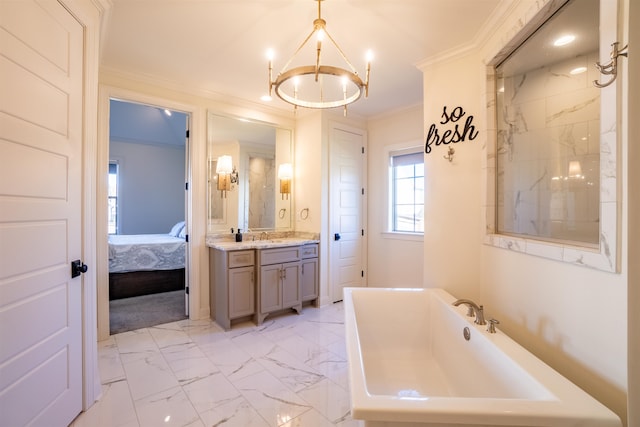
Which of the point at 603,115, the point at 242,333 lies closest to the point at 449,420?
the point at 603,115

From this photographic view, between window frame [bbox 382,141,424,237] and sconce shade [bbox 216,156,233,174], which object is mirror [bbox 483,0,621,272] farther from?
sconce shade [bbox 216,156,233,174]

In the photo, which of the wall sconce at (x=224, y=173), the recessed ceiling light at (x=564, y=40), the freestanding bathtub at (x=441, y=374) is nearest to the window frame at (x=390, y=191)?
the freestanding bathtub at (x=441, y=374)

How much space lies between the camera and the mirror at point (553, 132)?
4.60 feet

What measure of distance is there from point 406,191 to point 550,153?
2.19 metres

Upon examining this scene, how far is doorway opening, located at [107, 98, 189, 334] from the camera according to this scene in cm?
391

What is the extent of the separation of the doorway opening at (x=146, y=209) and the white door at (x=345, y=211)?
6.67ft

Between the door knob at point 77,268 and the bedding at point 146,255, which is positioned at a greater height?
the door knob at point 77,268

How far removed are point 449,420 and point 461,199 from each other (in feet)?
5.48

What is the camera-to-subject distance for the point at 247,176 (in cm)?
374

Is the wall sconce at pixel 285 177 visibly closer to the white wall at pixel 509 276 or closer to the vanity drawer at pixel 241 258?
the vanity drawer at pixel 241 258

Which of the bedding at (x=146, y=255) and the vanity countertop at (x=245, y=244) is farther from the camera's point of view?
the bedding at (x=146, y=255)

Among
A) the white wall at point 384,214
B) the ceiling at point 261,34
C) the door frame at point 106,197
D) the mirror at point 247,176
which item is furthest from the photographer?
the white wall at point 384,214

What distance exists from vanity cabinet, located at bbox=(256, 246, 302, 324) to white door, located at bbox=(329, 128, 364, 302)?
0.58 m

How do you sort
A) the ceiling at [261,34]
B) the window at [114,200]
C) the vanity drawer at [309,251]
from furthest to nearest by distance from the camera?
the window at [114,200], the vanity drawer at [309,251], the ceiling at [261,34]
